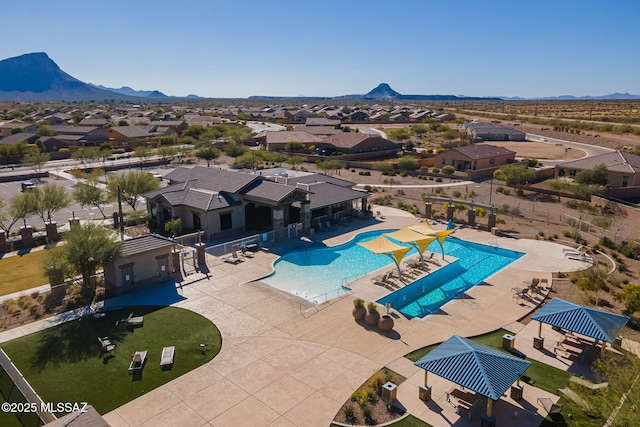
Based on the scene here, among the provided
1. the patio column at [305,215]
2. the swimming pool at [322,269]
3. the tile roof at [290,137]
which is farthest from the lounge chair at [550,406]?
the tile roof at [290,137]

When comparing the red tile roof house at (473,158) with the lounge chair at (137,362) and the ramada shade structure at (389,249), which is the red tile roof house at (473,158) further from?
the lounge chair at (137,362)

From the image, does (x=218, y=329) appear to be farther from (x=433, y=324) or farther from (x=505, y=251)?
(x=505, y=251)

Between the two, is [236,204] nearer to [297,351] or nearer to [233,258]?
[233,258]

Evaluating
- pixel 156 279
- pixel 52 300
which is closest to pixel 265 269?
pixel 156 279

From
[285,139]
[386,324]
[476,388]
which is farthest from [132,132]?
[476,388]

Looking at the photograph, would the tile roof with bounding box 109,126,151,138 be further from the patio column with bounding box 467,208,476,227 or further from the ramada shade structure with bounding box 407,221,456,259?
the ramada shade structure with bounding box 407,221,456,259
